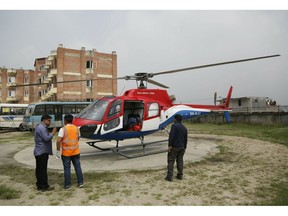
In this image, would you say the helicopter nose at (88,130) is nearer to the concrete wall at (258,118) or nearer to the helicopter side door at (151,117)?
the helicopter side door at (151,117)

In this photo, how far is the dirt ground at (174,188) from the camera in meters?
4.80

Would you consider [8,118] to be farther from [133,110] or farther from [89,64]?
[133,110]

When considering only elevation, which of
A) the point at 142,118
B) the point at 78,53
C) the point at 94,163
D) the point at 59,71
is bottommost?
the point at 94,163

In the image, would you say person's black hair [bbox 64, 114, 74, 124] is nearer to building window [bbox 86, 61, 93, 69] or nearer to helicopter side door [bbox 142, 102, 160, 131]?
helicopter side door [bbox 142, 102, 160, 131]

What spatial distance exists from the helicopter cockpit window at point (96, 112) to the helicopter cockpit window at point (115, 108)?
24 centimetres

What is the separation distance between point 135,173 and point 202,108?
653 cm

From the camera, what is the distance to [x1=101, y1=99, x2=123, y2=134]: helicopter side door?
848 centimetres

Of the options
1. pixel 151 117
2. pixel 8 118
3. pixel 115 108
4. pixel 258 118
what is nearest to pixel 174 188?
pixel 115 108

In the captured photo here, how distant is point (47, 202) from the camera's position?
485 cm

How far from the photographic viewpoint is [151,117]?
997cm

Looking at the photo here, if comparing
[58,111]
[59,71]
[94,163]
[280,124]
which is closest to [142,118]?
[94,163]

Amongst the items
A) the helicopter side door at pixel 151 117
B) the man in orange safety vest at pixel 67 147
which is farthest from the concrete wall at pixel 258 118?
the man in orange safety vest at pixel 67 147
